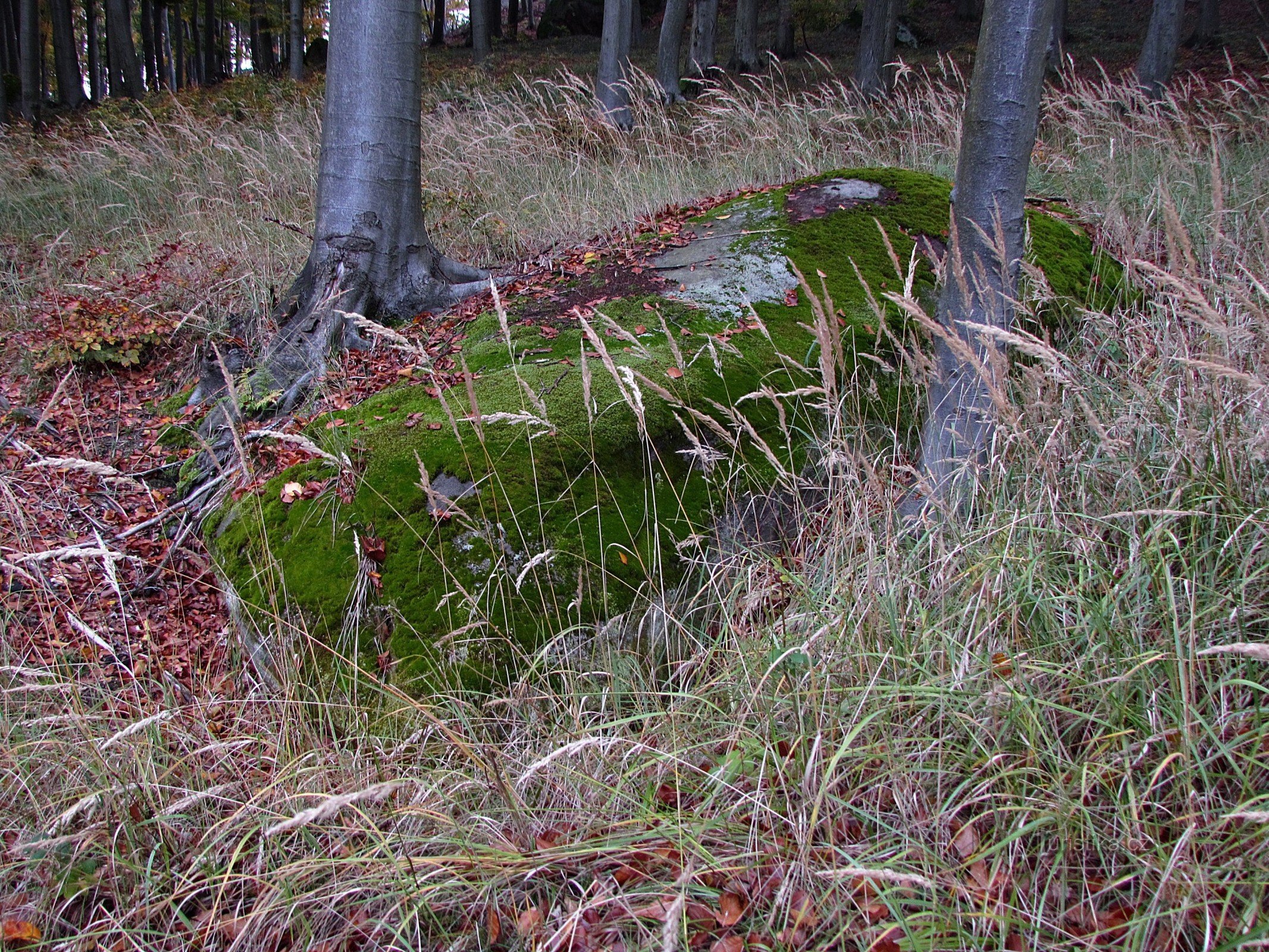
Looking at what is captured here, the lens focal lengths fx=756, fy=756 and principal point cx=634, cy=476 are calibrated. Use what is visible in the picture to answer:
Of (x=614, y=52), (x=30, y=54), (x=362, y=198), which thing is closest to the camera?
(x=362, y=198)

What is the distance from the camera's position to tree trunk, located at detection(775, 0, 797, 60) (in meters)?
20.5

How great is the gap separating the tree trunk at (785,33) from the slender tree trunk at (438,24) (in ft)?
44.3

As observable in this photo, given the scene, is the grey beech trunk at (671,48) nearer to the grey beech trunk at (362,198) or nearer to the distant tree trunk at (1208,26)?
the grey beech trunk at (362,198)

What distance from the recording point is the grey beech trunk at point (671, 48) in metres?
13.2

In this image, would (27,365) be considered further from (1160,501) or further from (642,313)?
(1160,501)

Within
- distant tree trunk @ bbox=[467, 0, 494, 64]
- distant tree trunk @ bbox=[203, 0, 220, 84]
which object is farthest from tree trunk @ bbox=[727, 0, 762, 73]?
distant tree trunk @ bbox=[203, 0, 220, 84]

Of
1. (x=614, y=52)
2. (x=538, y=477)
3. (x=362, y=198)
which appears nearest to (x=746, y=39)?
(x=614, y=52)

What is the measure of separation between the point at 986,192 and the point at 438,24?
30.8 metres

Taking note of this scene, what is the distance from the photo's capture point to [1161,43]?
34.1 feet

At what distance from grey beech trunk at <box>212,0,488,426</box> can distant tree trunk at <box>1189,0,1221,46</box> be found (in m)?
20.9

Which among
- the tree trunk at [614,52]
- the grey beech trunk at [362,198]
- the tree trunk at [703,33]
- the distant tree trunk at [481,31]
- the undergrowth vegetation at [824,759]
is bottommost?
the undergrowth vegetation at [824,759]

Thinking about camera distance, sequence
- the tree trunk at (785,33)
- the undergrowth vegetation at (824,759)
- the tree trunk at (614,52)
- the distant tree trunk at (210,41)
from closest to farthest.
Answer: the undergrowth vegetation at (824,759) < the tree trunk at (614,52) < the tree trunk at (785,33) < the distant tree trunk at (210,41)

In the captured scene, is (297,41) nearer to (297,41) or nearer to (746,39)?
(297,41)

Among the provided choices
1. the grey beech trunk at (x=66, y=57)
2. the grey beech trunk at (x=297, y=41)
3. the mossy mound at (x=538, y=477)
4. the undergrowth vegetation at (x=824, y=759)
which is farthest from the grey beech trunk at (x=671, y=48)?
the grey beech trunk at (x=66, y=57)
